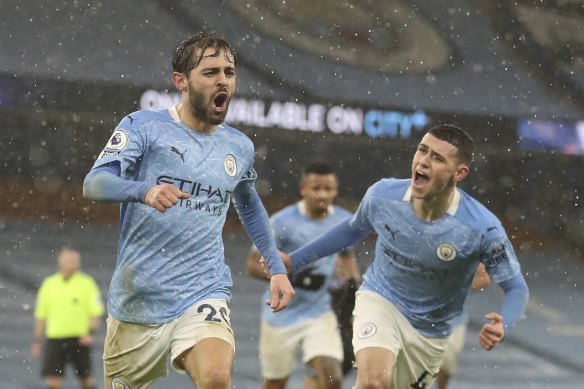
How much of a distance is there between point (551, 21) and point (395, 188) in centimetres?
1622

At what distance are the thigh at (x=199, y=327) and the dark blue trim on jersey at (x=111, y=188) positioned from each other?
66 cm

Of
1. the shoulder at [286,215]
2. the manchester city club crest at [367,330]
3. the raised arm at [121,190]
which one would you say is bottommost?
the manchester city club crest at [367,330]

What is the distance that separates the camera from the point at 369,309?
20.6 ft

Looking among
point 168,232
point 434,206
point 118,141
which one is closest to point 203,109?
point 118,141

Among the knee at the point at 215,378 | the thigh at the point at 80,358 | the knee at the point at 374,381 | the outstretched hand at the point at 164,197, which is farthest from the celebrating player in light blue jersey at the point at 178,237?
the thigh at the point at 80,358

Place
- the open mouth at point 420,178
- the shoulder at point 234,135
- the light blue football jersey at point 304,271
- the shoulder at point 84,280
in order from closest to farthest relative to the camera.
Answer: the shoulder at point 234,135, the open mouth at point 420,178, the light blue football jersey at point 304,271, the shoulder at point 84,280

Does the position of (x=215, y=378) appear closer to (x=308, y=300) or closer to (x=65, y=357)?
(x=308, y=300)

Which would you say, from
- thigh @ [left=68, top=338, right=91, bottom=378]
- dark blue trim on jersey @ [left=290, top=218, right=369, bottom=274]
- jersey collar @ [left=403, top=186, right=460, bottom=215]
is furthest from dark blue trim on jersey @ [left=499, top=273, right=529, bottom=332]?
thigh @ [left=68, top=338, right=91, bottom=378]

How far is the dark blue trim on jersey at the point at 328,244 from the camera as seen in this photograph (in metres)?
6.36

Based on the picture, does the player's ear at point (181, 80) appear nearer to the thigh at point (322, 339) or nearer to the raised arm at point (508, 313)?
the raised arm at point (508, 313)

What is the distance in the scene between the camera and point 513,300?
19.3ft

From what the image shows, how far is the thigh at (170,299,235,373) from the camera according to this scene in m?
5.16

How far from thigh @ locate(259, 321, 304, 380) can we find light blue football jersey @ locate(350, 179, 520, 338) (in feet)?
8.01

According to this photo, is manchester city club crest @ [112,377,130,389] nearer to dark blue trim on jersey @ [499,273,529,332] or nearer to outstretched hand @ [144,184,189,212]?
outstretched hand @ [144,184,189,212]
